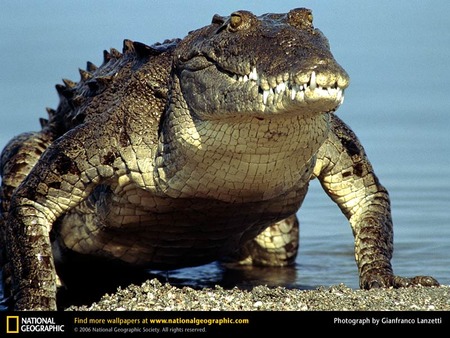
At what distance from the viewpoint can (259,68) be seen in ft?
22.2

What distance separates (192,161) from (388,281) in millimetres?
1726

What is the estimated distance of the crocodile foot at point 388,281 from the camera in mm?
7930

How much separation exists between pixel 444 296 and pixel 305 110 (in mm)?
1690

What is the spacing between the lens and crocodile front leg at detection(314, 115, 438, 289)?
340 inches

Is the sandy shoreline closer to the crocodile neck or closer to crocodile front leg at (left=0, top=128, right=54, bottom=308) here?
the crocodile neck

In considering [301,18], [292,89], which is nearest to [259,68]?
[292,89]

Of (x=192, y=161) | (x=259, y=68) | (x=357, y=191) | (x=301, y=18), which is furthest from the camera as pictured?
(x=357, y=191)
